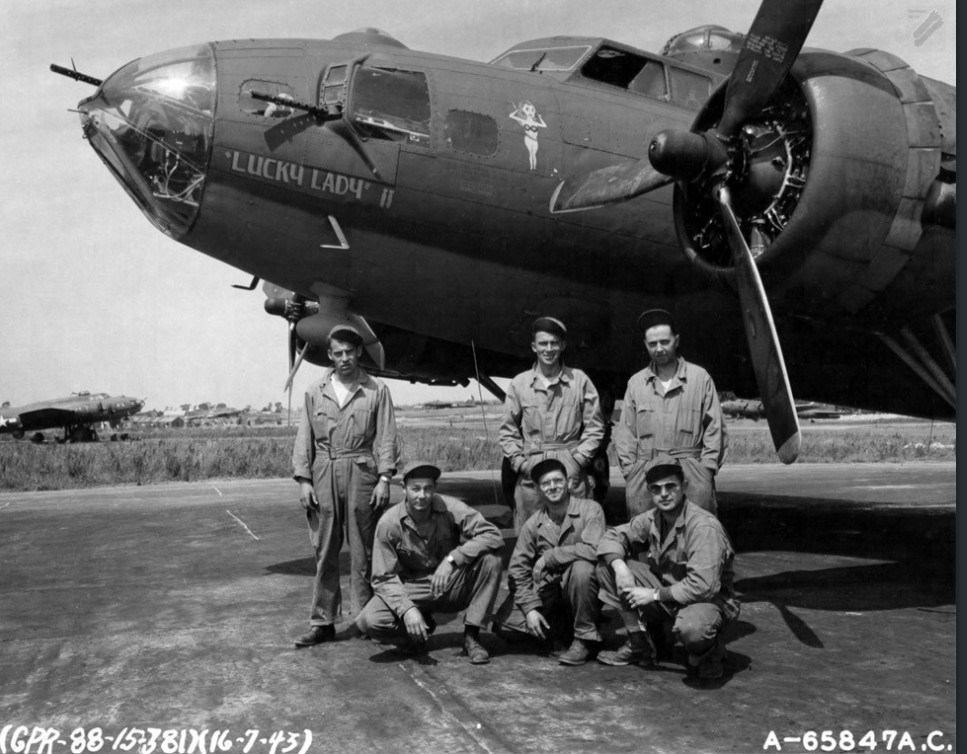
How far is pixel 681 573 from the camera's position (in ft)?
16.9

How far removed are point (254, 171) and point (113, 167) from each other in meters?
1.37

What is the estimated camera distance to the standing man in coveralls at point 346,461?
19.2 ft

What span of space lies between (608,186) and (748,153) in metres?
1.08

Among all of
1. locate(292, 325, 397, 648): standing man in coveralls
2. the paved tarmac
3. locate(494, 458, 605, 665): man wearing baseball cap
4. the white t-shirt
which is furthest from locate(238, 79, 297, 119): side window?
the paved tarmac

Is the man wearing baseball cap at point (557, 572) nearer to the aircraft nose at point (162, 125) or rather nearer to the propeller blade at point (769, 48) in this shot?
the propeller blade at point (769, 48)

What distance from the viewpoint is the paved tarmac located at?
3959mm

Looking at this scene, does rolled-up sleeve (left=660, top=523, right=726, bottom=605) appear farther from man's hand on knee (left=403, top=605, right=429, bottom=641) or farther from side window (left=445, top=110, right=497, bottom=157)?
side window (left=445, top=110, right=497, bottom=157)

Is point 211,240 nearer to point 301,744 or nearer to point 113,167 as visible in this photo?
point 113,167

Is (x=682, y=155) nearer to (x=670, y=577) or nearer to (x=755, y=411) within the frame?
(x=670, y=577)

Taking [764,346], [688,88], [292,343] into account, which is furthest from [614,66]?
[292,343]

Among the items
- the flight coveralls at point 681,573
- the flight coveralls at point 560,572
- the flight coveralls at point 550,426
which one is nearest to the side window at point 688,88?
the flight coveralls at point 550,426

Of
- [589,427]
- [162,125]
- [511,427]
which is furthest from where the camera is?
[162,125]

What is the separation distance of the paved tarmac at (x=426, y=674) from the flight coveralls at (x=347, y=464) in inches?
22.8

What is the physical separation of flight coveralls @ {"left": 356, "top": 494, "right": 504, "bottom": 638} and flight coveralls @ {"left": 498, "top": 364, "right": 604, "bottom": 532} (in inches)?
25.3
